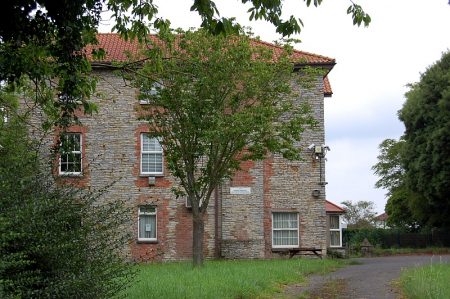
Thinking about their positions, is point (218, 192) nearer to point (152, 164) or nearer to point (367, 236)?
point (152, 164)

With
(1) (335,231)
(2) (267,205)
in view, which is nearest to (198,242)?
(2) (267,205)

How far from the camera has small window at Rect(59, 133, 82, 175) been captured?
9.79m

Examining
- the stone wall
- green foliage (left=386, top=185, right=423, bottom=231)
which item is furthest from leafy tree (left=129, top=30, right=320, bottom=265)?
green foliage (left=386, top=185, right=423, bottom=231)

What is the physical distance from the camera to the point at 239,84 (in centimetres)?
2294

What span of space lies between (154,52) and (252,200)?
21.8 meters

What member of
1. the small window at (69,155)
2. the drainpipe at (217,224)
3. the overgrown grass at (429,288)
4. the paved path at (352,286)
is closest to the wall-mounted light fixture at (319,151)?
the drainpipe at (217,224)

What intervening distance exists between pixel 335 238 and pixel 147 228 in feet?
37.1

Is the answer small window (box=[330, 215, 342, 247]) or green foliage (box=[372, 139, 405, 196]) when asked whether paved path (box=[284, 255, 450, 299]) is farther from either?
green foliage (box=[372, 139, 405, 196])

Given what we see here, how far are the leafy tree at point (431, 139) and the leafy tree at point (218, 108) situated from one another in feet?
64.2

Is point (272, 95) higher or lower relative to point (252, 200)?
higher

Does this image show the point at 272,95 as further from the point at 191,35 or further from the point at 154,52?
the point at 154,52

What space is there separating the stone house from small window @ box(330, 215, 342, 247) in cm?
472

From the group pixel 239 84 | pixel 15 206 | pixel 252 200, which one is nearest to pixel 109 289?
pixel 15 206

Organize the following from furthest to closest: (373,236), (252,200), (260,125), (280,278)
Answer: (373,236), (252,200), (260,125), (280,278)
